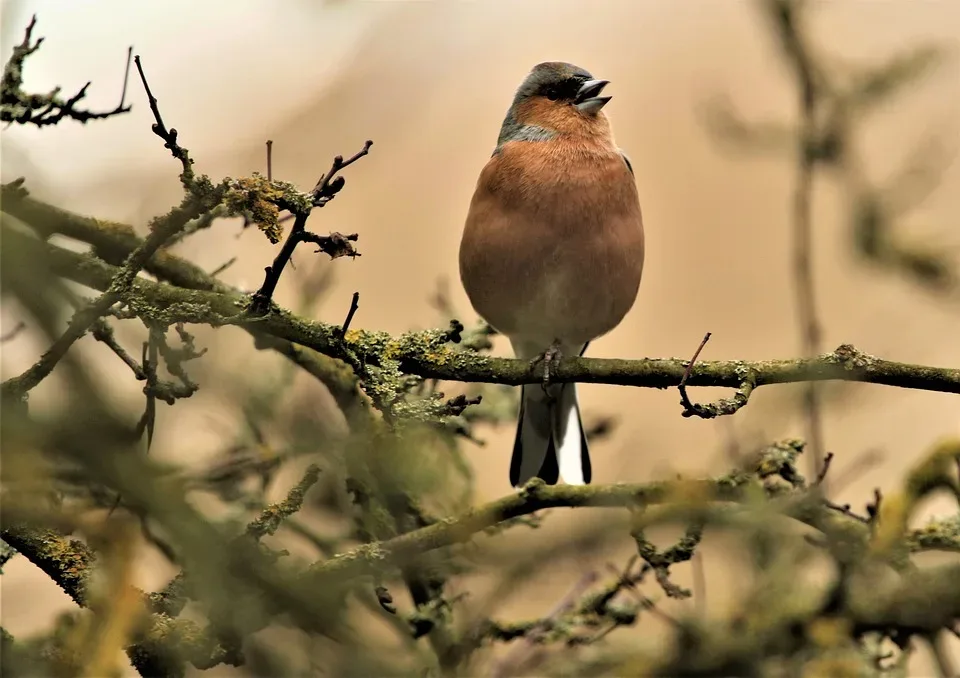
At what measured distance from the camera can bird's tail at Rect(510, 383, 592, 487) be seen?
4.70m

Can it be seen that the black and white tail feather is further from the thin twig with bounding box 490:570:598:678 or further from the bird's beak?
the thin twig with bounding box 490:570:598:678

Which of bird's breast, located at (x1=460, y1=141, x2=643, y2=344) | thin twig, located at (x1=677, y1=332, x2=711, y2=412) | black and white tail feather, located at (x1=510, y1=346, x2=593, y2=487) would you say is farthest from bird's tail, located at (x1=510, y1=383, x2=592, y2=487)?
thin twig, located at (x1=677, y1=332, x2=711, y2=412)

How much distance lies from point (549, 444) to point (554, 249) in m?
0.93

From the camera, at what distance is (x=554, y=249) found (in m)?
4.34

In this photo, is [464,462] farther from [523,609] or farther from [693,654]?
[523,609]

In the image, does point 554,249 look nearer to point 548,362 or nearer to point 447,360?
point 548,362

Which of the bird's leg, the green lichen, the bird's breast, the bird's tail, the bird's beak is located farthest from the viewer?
the bird's beak

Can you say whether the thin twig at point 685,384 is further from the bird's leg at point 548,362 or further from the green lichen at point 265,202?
the green lichen at point 265,202

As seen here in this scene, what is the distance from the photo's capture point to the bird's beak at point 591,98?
15.9 ft

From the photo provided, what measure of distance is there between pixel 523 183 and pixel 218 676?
2.62 meters

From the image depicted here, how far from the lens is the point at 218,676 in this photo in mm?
2301

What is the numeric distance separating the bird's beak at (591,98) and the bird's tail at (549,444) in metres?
1.28

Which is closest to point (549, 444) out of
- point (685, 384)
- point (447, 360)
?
point (447, 360)

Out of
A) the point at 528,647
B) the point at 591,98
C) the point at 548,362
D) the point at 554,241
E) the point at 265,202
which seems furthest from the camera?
the point at 591,98
